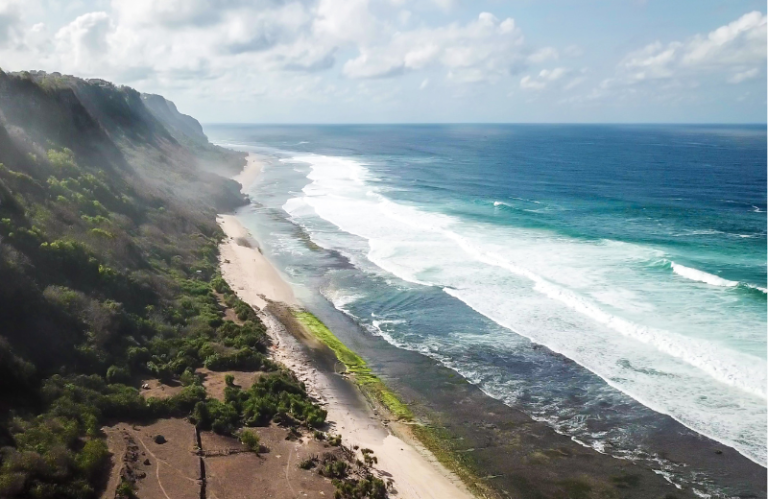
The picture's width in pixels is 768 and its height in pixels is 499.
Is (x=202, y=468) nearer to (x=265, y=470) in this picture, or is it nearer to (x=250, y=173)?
(x=265, y=470)

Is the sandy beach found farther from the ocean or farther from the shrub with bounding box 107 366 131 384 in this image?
the shrub with bounding box 107 366 131 384

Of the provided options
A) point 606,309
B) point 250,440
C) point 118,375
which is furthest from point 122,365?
point 606,309

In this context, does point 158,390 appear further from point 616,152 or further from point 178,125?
point 616,152

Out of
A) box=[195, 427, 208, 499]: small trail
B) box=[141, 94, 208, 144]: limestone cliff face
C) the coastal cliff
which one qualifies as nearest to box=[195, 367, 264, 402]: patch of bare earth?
the coastal cliff

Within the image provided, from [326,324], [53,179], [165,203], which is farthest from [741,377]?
[165,203]

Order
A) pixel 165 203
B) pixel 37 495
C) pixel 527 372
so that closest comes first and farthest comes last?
pixel 37 495 → pixel 527 372 → pixel 165 203
